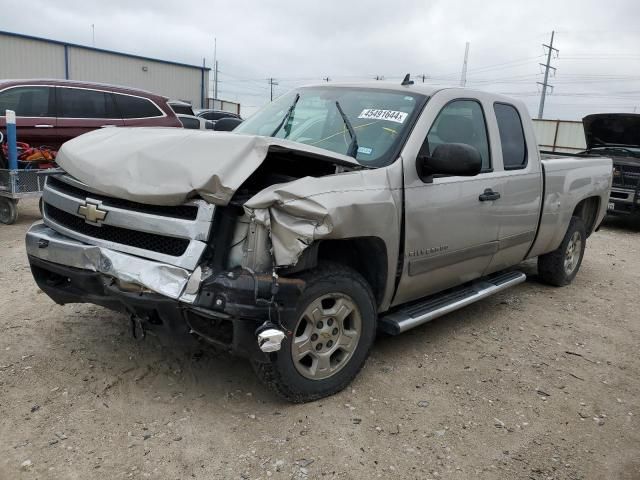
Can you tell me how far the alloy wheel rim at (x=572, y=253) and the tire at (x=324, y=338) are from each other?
3434 millimetres

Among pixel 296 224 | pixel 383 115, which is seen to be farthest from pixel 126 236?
pixel 383 115

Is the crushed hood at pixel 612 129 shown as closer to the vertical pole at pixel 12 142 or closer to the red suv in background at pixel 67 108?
the red suv in background at pixel 67 108

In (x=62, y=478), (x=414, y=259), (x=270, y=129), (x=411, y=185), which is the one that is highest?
(x=270, y=129)

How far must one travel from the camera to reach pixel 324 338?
3.22 m

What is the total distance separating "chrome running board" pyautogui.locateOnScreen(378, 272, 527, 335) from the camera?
3711 mm

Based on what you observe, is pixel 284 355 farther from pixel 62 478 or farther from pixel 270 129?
pixel 270 129

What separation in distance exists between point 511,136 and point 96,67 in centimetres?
2514

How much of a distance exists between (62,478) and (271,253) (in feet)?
4.56

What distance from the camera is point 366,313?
3.39 metres

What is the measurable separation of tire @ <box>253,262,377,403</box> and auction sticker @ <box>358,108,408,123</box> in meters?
1.15

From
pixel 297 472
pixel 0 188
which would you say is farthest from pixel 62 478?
pixel 0 188

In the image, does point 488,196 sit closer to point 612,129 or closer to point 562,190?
point 562,190

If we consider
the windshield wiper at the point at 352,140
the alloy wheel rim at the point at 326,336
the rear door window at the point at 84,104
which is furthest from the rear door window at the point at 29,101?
the alloy wheel rim at the point at 326,336

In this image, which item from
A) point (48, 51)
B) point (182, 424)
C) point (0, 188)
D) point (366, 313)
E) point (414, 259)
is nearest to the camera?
point (182, 424)
